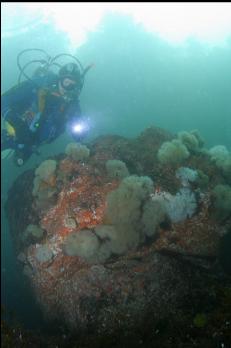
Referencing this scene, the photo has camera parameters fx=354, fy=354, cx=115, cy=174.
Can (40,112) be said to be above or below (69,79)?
below

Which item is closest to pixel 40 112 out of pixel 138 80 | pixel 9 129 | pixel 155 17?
pixel 9 129

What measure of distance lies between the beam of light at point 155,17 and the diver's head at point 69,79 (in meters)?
11.3

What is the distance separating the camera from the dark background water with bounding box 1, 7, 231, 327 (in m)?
21.5

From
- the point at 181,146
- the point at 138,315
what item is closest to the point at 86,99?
the point at 181,146

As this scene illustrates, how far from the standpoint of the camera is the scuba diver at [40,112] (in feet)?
29.5

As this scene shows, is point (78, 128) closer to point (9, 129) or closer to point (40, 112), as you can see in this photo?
point (40, 112)

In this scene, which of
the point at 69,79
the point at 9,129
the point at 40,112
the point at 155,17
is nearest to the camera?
the point at 9,129

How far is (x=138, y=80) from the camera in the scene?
25750mm

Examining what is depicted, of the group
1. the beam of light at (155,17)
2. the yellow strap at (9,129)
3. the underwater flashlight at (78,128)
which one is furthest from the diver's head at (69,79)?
the beam of light at (155,17)

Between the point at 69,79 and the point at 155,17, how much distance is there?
19.3m

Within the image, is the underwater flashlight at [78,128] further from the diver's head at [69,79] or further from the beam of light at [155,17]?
the beam of light at [155,17]

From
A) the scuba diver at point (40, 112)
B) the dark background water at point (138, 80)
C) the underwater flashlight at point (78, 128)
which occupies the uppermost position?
the scuba diver at point (40, 112)

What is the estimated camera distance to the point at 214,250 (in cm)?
745

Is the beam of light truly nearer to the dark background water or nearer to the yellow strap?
the dark background water
